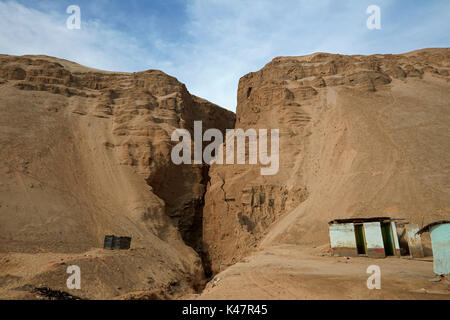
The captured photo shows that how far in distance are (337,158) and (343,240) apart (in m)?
9.99

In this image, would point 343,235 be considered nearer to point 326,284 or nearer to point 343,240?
point 343,240

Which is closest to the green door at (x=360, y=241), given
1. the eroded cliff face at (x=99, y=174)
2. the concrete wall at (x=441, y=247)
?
the concrete wall at (x=441, y=247)

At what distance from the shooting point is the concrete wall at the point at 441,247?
822 cm

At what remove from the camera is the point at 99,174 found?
23.5m

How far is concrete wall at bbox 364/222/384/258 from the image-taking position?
14.8m

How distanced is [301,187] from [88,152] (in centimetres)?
1738

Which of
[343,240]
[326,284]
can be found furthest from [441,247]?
[343,240]

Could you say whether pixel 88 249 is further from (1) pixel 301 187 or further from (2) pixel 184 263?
(1) pixel 301 187

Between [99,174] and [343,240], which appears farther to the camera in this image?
[99,174]

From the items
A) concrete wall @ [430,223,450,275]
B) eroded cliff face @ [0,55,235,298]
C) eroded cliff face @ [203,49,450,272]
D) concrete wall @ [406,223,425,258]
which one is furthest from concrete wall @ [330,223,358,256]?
eroded cliff face @ [0,55,235,298]

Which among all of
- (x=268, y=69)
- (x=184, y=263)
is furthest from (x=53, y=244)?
(x=268, y=69)

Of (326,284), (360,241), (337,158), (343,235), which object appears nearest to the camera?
(326,284)

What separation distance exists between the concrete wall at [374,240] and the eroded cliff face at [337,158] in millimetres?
4063

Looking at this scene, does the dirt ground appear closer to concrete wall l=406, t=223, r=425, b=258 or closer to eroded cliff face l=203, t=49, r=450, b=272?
concrete wall l=406, t=223, r=425, b=258
